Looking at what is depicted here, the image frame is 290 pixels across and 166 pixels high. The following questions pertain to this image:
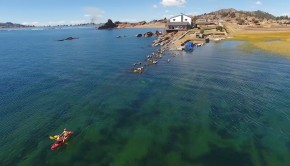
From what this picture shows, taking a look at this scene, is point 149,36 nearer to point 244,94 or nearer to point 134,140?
point 244,94

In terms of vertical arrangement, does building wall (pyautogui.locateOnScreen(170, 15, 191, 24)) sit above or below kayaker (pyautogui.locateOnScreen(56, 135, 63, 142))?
above

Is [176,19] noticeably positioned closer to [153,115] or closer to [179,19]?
[179,19]

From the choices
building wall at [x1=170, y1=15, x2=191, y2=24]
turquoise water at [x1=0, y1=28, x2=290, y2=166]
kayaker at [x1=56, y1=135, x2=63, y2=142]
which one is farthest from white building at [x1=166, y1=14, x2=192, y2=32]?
kayaker at [x1=56, y1=135, x2=63, y2=142]

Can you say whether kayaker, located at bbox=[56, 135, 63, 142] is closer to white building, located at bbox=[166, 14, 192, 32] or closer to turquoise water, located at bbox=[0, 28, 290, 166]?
turquoise water, located at bbox=[0, 28, 290, 166]

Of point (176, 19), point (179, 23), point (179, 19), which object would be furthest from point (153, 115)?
point (176, 19)

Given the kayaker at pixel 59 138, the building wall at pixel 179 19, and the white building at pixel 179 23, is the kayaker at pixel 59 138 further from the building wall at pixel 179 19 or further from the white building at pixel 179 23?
the building wall at pixel 179 19

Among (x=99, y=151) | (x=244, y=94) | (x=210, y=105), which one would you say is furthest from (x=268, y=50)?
(x=99, y=151)
